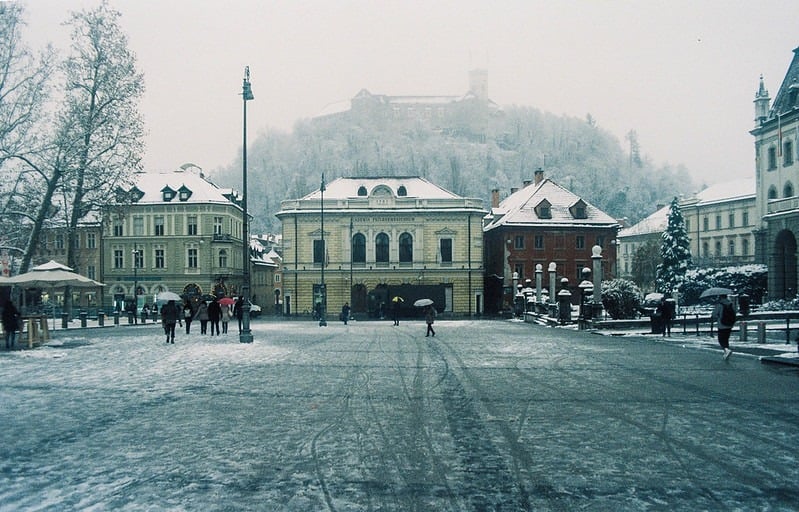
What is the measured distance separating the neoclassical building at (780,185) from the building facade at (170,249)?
45756 millimetres

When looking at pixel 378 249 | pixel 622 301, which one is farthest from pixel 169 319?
pixel 378 249

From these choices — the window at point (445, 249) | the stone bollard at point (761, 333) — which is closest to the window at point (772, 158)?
the window at point (445, 249)

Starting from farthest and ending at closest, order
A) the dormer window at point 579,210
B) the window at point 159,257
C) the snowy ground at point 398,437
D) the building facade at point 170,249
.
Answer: the window at point 159,257 → the building facade at point 170,249 → the dormer window at point 579,210 → the snowy ground at point 398,437

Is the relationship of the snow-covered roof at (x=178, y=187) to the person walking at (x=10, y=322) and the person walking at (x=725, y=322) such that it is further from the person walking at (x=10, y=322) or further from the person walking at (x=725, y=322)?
the person walking at (x=725, y=322)

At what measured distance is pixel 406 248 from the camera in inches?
2549

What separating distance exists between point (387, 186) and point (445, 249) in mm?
7913

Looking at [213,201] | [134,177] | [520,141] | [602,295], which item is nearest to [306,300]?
[213,201]

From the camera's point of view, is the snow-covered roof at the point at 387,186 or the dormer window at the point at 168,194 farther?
the dormer window at the point at 168,194

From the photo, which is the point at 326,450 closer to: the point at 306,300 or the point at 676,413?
the point at 676,413

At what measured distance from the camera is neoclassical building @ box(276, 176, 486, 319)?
63.4 m

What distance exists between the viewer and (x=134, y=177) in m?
36.7

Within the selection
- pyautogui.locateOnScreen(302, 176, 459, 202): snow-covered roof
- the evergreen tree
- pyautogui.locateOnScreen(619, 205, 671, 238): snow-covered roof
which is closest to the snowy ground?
the evergreen tree

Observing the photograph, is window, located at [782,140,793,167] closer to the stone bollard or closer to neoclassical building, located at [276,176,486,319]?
neoclassical building, located at [276,176,486,319]

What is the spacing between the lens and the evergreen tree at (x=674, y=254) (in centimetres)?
6053
